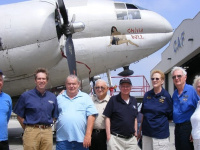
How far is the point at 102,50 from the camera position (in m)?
9.91

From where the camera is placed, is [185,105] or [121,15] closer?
[185,105]

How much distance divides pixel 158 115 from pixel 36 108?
2005 mm

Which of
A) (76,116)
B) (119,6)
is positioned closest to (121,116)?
(76,116)

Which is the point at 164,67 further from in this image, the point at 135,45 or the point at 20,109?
the point at 20,109

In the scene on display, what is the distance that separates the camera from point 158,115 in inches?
178

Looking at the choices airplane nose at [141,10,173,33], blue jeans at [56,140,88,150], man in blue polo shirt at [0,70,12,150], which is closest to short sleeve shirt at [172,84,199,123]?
blue jeans at [56,140,88,150]

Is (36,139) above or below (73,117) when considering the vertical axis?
below

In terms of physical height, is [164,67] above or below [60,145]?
above

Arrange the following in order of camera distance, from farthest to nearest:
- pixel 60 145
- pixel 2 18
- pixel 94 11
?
1. pixel 94 11
2. pixel 2 18
3. pixel 60 145

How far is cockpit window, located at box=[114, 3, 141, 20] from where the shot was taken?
10.1 meters

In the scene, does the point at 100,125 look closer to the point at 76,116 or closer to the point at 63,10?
the point at 76,116

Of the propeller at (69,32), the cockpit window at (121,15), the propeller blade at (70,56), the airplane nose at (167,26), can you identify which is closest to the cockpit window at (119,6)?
the cockpit window at (121,15)

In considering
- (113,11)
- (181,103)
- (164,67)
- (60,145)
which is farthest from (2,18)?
(164,67)

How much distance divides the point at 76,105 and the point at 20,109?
0.90 m
